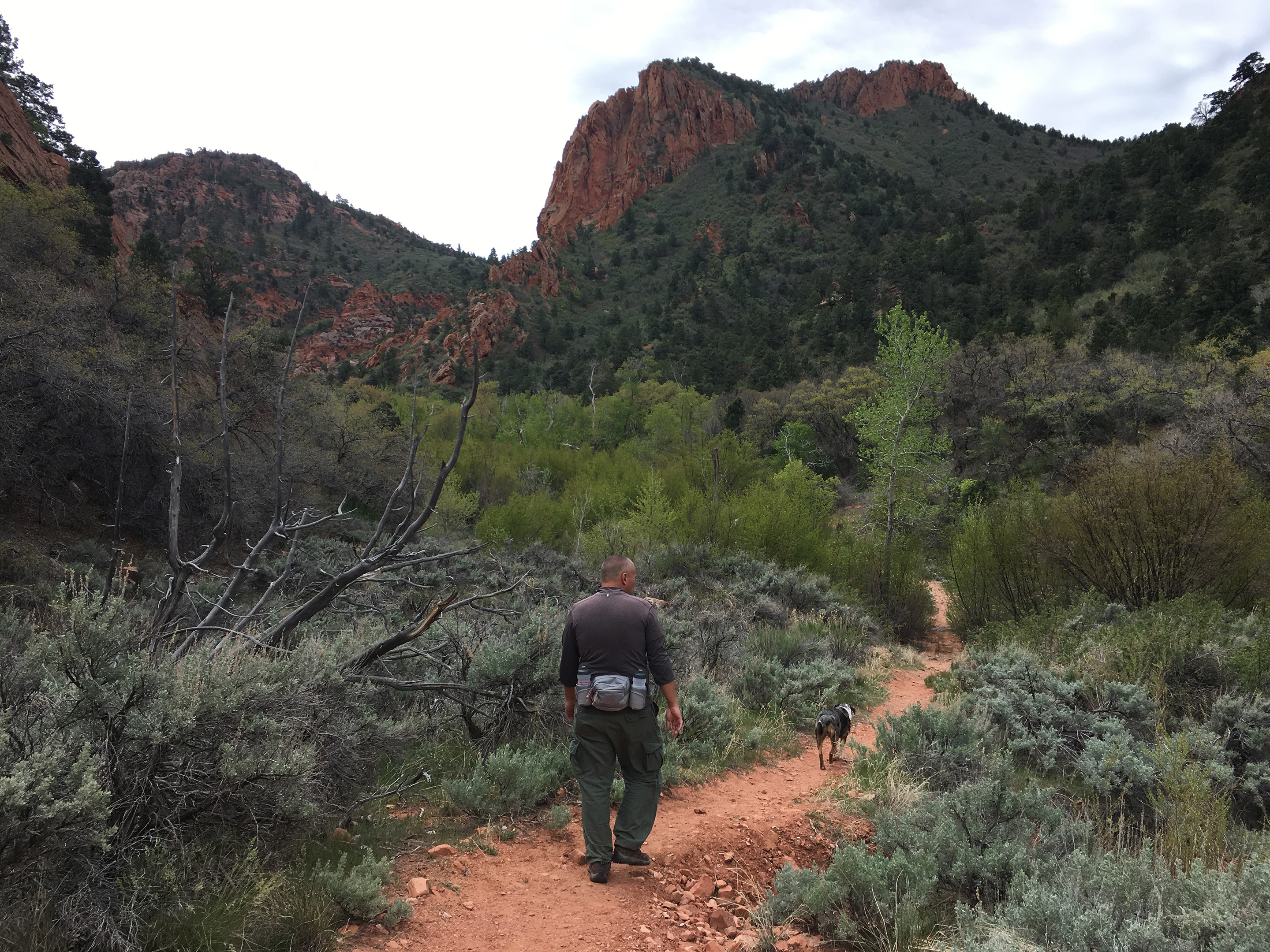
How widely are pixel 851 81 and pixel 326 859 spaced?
149012mm

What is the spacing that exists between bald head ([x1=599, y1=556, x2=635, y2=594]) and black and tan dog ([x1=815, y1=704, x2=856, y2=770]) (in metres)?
3.03

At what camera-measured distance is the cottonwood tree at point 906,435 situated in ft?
52.3

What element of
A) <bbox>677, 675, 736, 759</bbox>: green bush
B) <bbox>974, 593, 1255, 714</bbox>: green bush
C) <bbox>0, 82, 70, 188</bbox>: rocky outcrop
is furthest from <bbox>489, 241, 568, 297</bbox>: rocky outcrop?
<bbox>677, 675, 736, 759</bbox>: green bush

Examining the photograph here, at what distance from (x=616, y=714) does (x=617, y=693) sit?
0.17 metres

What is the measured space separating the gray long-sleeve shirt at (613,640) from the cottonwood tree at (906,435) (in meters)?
12.9

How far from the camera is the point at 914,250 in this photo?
155 feet

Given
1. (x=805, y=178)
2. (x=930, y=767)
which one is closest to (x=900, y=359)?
(x=930, y=767)

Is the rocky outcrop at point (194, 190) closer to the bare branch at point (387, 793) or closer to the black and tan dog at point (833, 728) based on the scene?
the bare branch at point (387, 793)

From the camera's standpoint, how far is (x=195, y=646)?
3.94 metres

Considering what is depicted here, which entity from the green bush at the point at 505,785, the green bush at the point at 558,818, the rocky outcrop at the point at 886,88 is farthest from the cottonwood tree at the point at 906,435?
the rocky outcrop at the point at 886,88

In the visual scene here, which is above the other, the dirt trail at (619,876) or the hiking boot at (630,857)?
the hiking boot at (630,857)

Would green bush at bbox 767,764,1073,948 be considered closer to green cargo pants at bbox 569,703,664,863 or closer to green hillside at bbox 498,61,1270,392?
green cargo pants at bbox 569,703,664,863

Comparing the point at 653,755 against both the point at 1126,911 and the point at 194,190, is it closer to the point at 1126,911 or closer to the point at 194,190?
the point at 1126,911

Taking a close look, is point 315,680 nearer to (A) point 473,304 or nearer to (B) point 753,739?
(B) point 753,739
